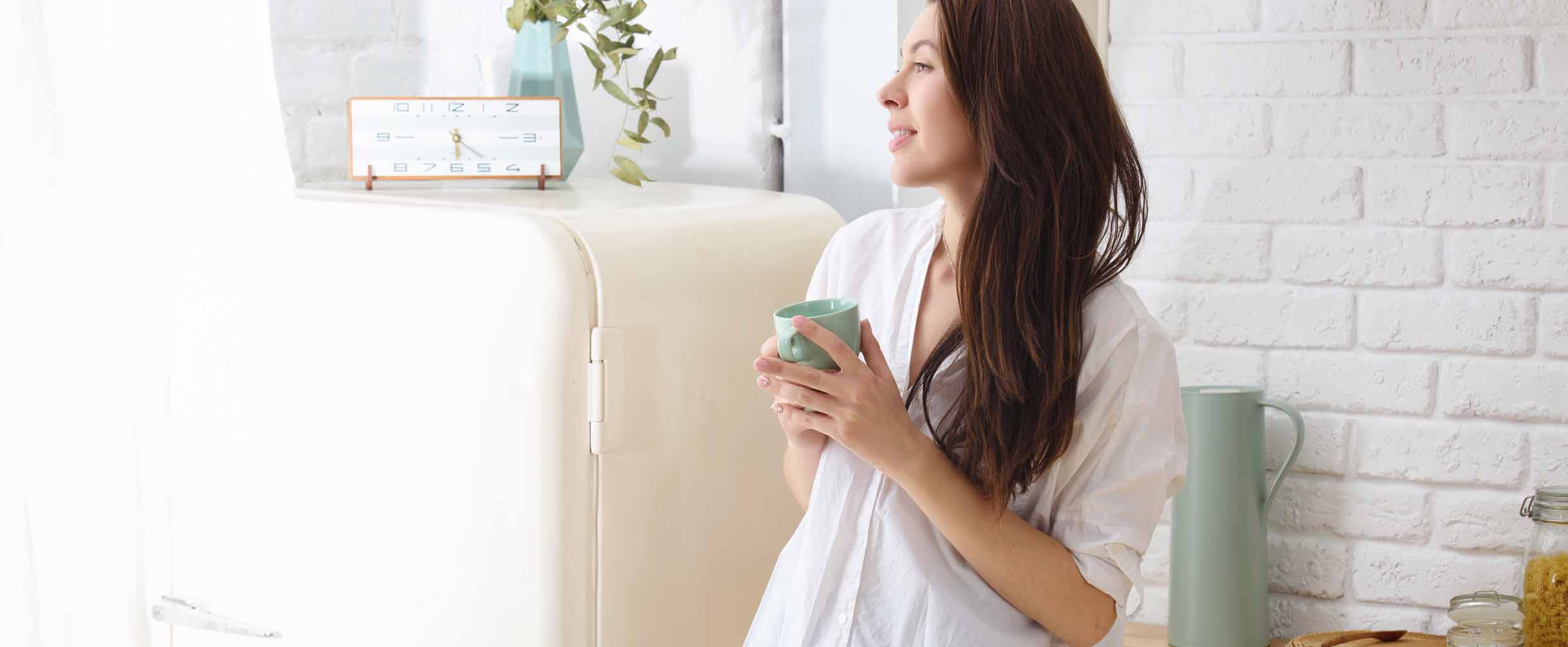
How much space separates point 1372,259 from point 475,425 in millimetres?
1250

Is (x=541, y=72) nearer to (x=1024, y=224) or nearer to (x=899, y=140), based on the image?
(x=899, y=140)

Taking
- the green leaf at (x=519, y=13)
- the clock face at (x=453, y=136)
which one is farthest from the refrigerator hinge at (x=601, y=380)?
the green leaf at (x=519, y=13)

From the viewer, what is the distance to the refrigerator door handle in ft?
4.36

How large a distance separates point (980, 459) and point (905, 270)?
0.21m

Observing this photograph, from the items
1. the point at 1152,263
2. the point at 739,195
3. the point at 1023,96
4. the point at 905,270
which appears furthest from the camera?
the point at 1152,263

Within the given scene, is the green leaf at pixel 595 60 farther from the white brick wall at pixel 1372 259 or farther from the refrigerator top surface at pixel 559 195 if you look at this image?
the white brick wall at pixel 1372 259

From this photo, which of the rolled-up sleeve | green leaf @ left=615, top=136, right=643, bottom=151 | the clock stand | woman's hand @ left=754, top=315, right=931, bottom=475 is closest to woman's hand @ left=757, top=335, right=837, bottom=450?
woman's hand @ left=754, top=315, right=931, bottom=475

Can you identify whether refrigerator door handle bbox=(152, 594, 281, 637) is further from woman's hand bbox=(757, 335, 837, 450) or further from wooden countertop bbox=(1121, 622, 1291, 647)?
wooden countertop bbox=(1121, 622, 1291, 647)

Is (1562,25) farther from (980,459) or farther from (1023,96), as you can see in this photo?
(980,459)

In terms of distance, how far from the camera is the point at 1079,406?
103cm

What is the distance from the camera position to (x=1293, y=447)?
68.9 inches

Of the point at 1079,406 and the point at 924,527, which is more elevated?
the point at 1079,406

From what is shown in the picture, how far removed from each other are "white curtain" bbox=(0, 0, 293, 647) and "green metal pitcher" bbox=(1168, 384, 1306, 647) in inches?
49.3

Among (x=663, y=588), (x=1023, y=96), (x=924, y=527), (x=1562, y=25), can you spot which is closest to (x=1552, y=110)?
(x=1562, y=25)
